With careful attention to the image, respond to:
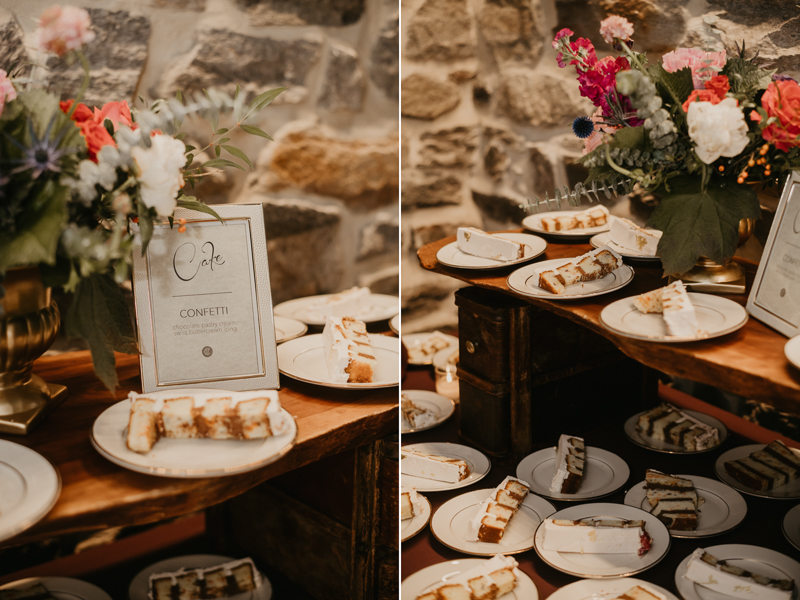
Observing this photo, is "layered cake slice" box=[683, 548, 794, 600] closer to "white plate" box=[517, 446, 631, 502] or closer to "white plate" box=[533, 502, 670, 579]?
"white plate" box=[533, 502, 670, 579]

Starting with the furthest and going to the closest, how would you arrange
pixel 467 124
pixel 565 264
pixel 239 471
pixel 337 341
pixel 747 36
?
pixel 467 124
pixel 747 36
pixel 565 264
pixel 337 341
pixel 239 471

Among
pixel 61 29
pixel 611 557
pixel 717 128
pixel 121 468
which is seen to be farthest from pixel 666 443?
pixel 61 29

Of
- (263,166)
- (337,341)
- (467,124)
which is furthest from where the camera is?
(467,124)

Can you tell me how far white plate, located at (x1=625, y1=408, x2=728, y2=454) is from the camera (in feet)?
4.42

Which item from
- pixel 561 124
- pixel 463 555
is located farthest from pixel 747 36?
pixel 463 555

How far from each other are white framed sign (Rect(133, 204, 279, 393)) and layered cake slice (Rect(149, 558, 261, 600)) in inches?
18.2

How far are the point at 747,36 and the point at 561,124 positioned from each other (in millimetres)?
567

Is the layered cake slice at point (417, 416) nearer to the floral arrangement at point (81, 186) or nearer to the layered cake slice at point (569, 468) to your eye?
the layered cake slice at point (569, 468)

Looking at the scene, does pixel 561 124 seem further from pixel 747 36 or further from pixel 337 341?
pixel 337 341

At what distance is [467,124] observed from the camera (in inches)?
79.1

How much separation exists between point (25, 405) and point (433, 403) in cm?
93

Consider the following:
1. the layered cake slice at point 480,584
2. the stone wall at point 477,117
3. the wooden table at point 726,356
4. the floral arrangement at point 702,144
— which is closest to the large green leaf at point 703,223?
the floral arrangement at point 702,144

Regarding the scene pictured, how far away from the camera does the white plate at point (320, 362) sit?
40.3 inches

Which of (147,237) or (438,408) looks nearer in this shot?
(147,237)
